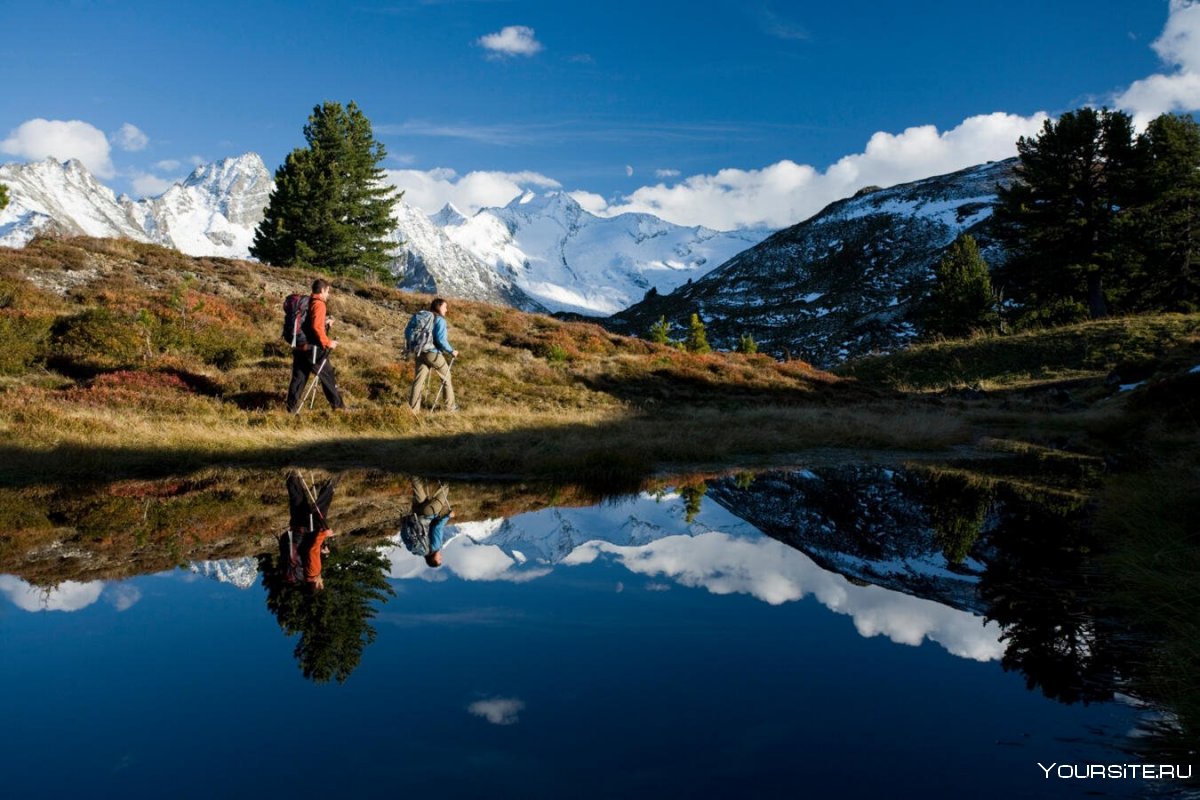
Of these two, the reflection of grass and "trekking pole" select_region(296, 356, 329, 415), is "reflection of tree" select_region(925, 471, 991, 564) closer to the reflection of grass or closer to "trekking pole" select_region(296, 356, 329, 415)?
the reflection of grass

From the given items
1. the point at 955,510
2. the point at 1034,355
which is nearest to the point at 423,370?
the point at 955,510

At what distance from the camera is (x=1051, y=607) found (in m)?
4.62

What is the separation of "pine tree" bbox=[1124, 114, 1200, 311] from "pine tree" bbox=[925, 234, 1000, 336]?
11.7m

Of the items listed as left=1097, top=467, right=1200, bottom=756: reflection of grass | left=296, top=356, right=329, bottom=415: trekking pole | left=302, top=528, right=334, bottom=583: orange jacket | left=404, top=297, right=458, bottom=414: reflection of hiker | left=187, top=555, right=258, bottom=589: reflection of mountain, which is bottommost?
left=187, top=555, right=258, bottom=589: reflection of mountain

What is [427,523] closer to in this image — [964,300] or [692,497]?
[692,497]

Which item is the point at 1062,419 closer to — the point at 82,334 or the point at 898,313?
the point at 82,334

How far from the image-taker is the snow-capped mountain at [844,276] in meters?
95.1

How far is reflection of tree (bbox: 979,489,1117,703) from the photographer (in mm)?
3607

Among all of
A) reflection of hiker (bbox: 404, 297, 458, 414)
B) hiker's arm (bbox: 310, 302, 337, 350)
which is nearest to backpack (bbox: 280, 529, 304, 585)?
hiker's arm (bbox: 310, 302, 337, 350)

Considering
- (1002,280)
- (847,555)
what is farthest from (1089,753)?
(1002,280)

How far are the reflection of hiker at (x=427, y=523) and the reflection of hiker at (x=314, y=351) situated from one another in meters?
5.94

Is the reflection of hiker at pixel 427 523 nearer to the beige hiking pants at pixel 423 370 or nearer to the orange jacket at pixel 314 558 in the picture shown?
the orange jacket at pixel 314 558

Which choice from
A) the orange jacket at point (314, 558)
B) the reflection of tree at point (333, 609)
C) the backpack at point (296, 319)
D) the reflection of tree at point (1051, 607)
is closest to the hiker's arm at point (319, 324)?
the backpack at point (296, 319)

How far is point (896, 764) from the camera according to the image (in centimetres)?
277
